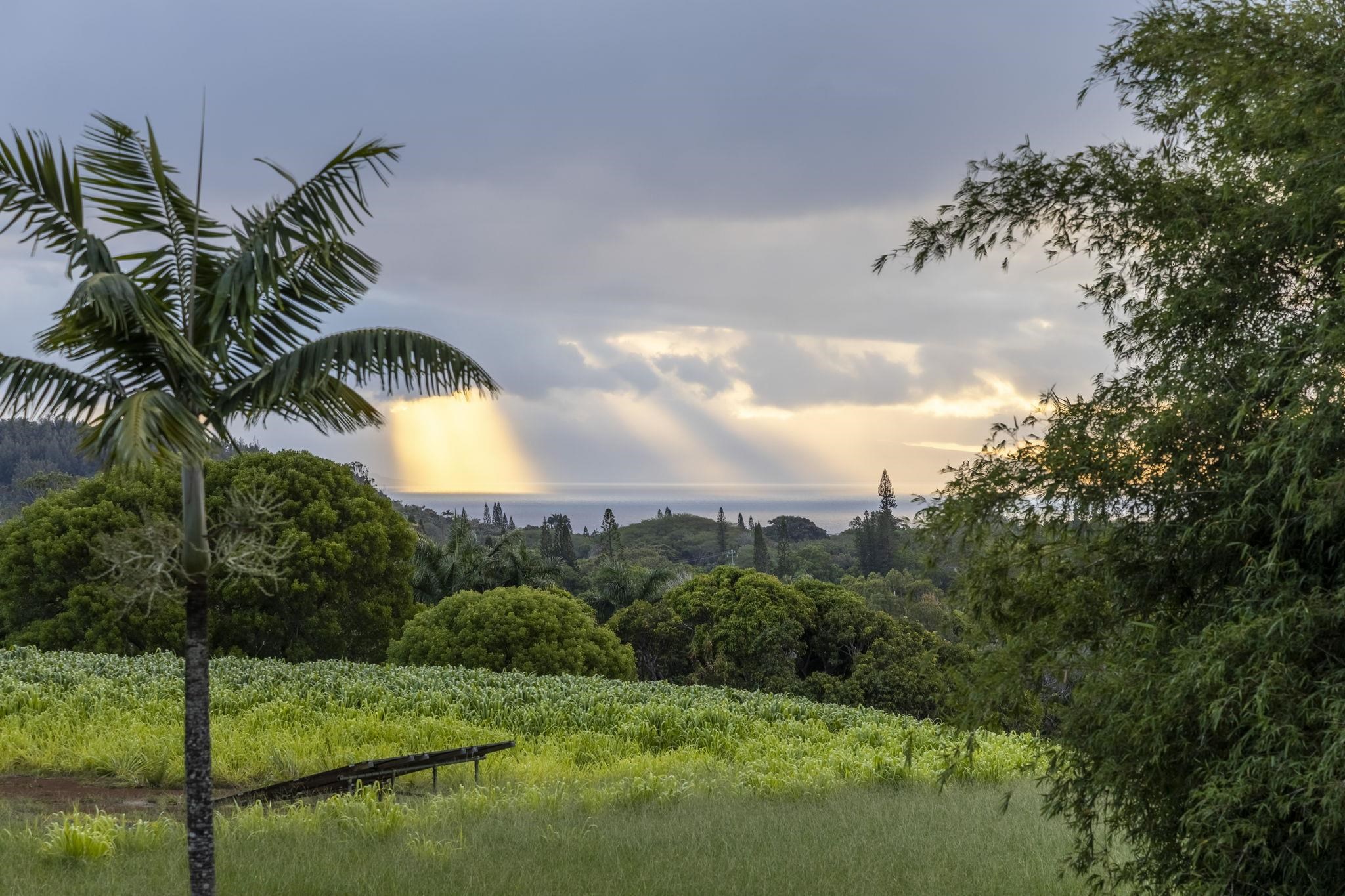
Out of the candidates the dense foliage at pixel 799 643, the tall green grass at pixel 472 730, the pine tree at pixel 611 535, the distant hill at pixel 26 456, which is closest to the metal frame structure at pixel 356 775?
the tall green grass at pixel 472 730

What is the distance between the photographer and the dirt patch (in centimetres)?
1117

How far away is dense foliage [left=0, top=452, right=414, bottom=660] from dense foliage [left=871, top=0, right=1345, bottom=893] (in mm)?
20846

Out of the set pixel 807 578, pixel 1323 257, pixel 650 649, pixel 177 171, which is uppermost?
pixel 177 171

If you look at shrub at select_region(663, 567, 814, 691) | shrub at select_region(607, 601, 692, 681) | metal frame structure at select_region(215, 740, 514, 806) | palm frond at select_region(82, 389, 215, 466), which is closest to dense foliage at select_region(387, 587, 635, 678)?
shrub at select_region(663, 567, 814, 691)

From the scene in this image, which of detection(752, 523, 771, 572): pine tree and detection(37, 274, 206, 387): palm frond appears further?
detection(752, 523, 771, 572): pine tree

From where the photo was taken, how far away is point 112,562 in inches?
269

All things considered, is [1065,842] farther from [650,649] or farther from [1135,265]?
[650,649]

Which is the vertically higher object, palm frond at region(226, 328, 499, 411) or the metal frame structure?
palm frond at region(226, 328, 499, 411)

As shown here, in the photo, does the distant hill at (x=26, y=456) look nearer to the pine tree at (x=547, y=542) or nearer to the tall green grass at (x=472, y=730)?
the pine tree at (x=547, y=542)

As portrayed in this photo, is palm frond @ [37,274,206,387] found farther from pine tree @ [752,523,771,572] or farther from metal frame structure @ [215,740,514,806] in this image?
pine tree @ [752,523,771,572]

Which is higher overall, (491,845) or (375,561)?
(375,561)

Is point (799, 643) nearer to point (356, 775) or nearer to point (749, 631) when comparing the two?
point (749, 631)

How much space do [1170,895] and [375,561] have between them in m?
23.7

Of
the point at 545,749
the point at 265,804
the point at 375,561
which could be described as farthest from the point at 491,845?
the point at 375,561
